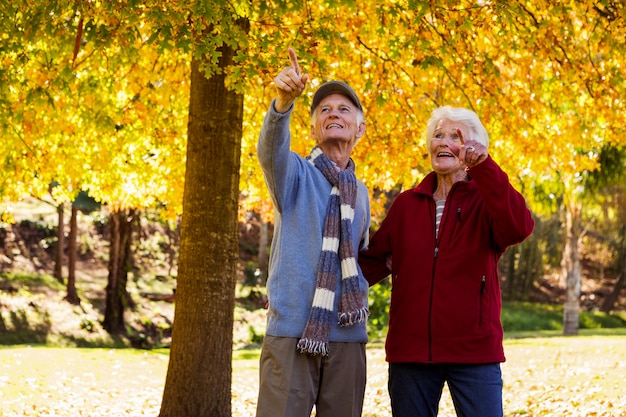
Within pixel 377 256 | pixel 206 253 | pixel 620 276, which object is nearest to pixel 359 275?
pixel 377 256

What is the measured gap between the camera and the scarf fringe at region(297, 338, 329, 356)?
3045 millimetres

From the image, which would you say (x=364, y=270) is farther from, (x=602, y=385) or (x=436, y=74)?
(x=602, y=385)

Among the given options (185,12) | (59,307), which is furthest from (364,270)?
Result: (59,307)

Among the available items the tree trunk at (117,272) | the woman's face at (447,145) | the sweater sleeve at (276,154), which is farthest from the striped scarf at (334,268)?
the tree trunk at (117,272)

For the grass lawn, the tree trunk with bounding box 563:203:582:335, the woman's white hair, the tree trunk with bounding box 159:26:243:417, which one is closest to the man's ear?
the woman's white hair

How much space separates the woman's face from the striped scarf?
0.43 meters

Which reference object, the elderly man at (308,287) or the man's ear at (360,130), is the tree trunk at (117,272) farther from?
the elderly man at (308,287)

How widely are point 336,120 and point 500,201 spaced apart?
80 centimetres

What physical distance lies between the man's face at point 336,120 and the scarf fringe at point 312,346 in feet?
2.98

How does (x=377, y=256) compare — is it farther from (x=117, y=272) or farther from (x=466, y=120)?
(x=117, y=272)

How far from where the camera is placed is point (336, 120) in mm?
3412

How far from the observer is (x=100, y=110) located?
8898 millimetres

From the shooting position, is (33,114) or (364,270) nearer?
(364,270)

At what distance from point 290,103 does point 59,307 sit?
59.2 feet
